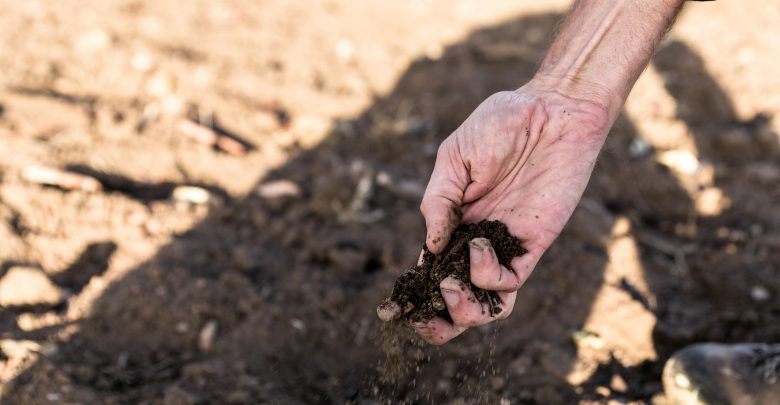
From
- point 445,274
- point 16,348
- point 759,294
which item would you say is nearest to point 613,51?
point 445,274

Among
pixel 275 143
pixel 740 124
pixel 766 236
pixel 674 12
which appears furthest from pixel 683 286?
pixel 275 143

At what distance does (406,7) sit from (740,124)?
237 cm

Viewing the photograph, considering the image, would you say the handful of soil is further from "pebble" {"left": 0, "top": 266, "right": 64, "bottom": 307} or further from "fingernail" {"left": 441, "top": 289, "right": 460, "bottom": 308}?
"pebble" {"left": 0, "top": 266, "right": 64, "bottom": 307}

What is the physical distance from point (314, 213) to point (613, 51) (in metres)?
1.39

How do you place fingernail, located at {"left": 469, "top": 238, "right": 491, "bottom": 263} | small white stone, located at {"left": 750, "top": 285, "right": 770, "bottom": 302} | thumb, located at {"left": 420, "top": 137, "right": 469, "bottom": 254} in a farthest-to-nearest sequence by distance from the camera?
small white stone, located at {"left": 750, "top": 285, "right": 770, "bottom": 302}, thumb, located at {"left": 420, "top": 137, "right": 469, "bottom": 254}, fingernail, located at {"left": 469, "top": 238, "right": 491, "bottom": 263}

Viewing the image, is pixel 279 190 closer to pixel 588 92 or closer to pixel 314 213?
pixel 314 213

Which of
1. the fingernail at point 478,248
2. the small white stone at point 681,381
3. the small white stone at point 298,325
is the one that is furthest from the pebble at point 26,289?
the small white stone at point 681,381

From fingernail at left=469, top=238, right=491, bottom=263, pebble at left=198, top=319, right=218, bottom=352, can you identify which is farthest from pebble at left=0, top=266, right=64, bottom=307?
fingernail at left=469, top=238, right=491, bottom=263

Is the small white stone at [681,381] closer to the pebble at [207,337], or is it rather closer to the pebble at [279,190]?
the pebble at [207,337]

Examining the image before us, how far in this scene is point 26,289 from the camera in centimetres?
231

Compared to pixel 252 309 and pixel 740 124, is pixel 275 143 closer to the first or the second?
pixel 252 309

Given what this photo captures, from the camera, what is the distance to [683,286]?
8.49 feet

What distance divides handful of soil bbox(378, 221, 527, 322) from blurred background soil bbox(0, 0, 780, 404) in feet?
0.61

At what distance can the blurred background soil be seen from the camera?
217 cm
